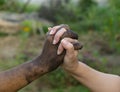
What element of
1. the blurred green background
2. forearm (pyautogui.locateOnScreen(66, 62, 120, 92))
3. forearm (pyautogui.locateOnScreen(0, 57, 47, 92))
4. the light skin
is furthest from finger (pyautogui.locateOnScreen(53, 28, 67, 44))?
the blurred green background

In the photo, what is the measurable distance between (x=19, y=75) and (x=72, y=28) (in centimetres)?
576

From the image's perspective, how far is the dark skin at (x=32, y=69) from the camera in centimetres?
223

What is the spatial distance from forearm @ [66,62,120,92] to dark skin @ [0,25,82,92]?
21cm

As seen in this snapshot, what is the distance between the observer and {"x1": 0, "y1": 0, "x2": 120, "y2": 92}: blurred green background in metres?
5.52

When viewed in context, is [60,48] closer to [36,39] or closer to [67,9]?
[36,39]

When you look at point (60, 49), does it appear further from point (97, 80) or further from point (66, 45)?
point (97, 80)

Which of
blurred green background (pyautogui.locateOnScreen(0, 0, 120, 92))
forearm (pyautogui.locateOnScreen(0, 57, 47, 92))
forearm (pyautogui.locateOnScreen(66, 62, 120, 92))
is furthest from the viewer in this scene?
Answer: blurred green background (pyautogui.locateOnScreen(0, 0, 120, 92))

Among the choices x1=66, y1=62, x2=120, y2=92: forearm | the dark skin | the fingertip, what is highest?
the fingertip

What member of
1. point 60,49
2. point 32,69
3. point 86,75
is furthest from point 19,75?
point 86,75

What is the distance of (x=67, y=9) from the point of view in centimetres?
945

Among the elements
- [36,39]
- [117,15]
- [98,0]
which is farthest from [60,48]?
[98,0]

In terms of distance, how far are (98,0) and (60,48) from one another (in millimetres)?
8712

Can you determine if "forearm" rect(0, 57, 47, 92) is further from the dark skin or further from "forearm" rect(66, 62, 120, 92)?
"forearm" rect(66, 62, 120, 92)

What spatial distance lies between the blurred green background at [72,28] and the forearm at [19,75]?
286 cm
